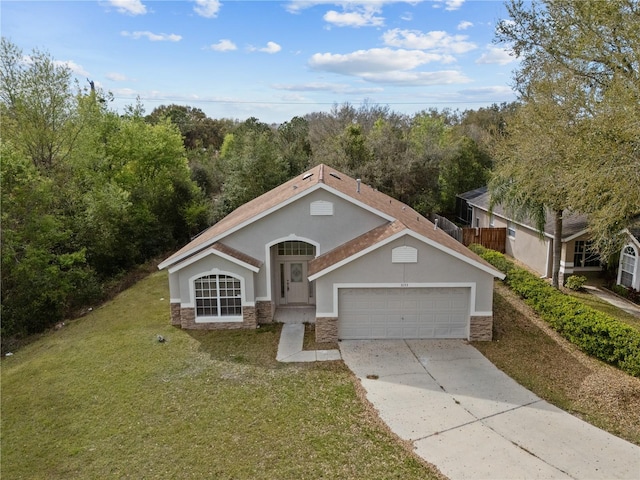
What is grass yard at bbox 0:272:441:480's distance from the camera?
8.85m

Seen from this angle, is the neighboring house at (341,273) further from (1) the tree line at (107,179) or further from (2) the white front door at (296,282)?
(1) the tree line at (107,179)

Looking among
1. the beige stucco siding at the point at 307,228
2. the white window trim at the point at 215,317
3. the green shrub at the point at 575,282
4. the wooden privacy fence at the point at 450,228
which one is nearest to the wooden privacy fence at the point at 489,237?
the wooden privacy fence at the point at 450,228

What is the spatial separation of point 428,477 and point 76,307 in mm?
18110

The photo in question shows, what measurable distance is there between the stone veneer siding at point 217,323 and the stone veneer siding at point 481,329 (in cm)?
751

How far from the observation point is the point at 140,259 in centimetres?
2802

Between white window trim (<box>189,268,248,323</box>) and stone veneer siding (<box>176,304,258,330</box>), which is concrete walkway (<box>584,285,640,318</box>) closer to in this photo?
stone veneer siding (<box>176,304,258,330</box>)

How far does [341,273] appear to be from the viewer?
14539mm

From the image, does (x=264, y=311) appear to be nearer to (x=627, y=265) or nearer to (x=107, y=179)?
(x=627, y=265)

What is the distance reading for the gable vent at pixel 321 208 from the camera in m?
16.1

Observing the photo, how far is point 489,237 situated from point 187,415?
21635mm

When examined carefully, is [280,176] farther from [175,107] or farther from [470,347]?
[175,107]


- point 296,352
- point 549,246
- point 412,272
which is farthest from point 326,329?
point 549,246

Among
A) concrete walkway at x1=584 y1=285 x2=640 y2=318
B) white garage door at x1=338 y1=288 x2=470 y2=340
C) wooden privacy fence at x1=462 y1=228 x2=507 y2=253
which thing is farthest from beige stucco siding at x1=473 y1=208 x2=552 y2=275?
white garage door at x1=338 y1=288 x2=470 y2=340

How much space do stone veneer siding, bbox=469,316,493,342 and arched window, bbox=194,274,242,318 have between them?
8.09m
